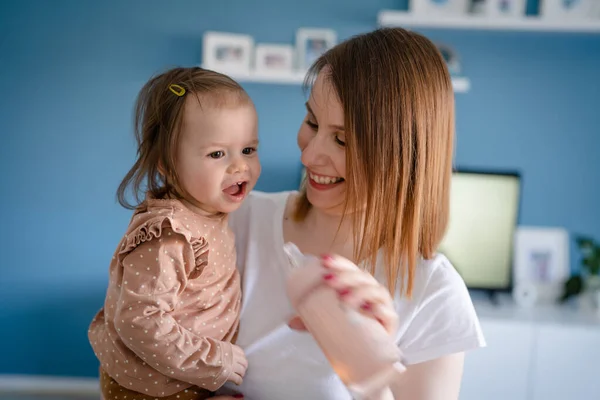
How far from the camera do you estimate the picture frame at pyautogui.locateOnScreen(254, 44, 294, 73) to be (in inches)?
114

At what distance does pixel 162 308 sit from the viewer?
1.04 meters

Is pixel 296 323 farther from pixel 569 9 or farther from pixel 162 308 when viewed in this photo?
pixel 569 9

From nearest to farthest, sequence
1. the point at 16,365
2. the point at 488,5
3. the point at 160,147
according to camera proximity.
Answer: the point at 160,147, the point at 488,5, the point at 16,365

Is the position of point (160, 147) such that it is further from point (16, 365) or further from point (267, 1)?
point (16, 365)

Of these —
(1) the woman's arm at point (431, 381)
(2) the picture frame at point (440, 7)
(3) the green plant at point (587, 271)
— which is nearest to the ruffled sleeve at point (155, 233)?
(1) the woman's arm at point (431, 381)

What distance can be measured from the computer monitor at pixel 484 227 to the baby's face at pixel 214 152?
186 centimetres

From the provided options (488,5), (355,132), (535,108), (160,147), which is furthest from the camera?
(535,108)

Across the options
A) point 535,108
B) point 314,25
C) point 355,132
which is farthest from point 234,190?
point 535,108

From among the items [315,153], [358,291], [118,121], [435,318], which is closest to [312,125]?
[315,153]

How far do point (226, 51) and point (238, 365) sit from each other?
2.09 m

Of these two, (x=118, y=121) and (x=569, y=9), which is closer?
(x=569, y=9)

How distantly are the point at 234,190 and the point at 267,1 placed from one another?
2030 mm

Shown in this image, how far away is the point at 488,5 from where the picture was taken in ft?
8.98

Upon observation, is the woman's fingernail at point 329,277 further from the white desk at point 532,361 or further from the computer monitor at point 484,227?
the computer monitor at point 484,227
